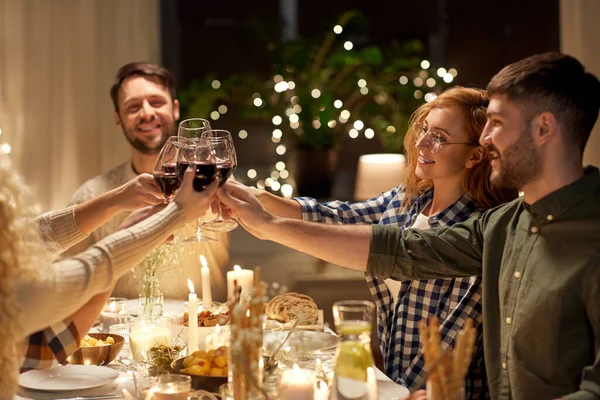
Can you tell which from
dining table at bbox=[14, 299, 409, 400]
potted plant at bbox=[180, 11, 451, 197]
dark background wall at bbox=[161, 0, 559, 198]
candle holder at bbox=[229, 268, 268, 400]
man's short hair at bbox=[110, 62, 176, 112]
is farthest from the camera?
dark background wall at bbox=[161, 0, 559, 198]

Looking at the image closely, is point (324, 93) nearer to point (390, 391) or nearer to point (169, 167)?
point (169, 167)

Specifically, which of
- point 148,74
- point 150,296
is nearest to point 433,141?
point 150,296

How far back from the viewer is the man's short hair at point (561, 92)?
5.74 ft

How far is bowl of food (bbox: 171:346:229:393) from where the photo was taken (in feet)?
5.65

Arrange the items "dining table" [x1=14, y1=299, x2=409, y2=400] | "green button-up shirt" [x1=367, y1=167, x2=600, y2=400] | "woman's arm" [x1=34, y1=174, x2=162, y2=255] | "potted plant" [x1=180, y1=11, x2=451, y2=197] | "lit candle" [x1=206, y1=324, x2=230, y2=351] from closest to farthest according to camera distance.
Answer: "green button-up shirt" [x1=367, y1=167, x2=600, y2=400]
"dining table" [x1=14, y1=299, x2=409, y2=400]
"lit candle" [x1=206, y1=324, x2=230, y2=351]
"woman's arm" [x1=34, y1=174, x2=162, y2=255]
"potted plant" [x1=180, y1=11, x2=451, y2=197]

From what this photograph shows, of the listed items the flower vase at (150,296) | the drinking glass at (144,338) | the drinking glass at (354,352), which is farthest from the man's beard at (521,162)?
the flower vase at (150,296)

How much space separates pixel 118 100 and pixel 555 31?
106 inches

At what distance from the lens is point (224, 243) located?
3.61 metres

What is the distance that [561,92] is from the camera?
1.75m

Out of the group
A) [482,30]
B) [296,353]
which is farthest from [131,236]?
[482,30]

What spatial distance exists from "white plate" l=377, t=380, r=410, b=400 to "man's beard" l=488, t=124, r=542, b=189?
0.54 m

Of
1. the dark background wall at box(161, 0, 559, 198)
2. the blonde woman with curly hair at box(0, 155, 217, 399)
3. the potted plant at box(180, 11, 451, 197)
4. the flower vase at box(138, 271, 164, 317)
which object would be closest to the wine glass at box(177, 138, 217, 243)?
the blonde woman with curly hair at box(0, 155, 217, 399)

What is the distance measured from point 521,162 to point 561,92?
0.17 m

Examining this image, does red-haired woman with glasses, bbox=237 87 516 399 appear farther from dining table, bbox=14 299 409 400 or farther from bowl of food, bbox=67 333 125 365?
bowl of food, bbox=67 333 125 365
